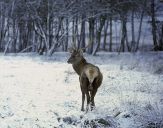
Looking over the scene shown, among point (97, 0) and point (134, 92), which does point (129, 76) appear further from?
point (97, 0)

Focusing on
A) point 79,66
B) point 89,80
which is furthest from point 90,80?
point 79,66

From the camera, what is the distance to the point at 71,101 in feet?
45.4

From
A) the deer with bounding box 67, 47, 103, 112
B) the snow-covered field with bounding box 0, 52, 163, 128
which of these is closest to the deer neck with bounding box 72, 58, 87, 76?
the deer with bounding box 67, 47, 103, 112

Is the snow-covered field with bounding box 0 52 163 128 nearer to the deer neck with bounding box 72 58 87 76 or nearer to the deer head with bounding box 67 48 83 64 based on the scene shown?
the deer neck with bounding box 72 58 87 76

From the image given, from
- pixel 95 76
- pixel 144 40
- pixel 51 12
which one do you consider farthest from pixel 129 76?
pixel 144 40

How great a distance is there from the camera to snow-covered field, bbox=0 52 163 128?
35.8 ft

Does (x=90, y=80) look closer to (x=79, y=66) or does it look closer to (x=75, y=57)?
(x=79, y=66)

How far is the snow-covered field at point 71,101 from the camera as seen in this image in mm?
10922

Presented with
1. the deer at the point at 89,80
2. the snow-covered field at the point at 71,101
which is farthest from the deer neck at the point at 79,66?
the snow-covered field at the point at 71,101

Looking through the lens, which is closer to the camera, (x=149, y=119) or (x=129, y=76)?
(x=149, y=119)

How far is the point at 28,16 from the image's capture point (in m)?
41.2

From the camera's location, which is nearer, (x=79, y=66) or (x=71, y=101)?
(x=79, y=66)

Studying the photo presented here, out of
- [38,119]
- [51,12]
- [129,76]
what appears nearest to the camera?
[38,119]

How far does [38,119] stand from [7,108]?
148 cm
